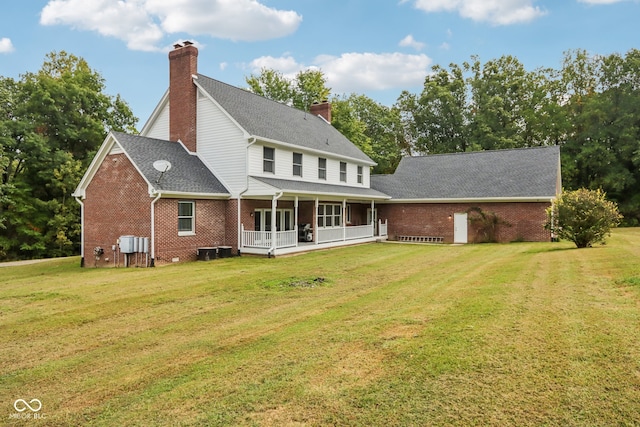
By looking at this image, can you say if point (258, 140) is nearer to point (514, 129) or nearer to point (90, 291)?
point (90, 291)

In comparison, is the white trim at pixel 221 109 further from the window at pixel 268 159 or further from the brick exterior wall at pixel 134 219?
the brick exterior wall at pixel 134 219

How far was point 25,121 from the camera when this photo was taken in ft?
92.6

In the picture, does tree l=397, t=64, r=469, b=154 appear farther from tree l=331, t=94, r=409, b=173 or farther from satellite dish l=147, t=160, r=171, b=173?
satellite dish l=147, t=160, r=171, b=173

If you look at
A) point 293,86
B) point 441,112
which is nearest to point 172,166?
point 293,86

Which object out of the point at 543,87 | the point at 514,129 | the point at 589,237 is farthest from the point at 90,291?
the point at 543,87

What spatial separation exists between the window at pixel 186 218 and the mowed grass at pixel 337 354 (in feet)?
22.2

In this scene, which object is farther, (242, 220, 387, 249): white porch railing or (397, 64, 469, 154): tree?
(397, 64, 469, 154): tree

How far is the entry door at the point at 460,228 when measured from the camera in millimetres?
24906

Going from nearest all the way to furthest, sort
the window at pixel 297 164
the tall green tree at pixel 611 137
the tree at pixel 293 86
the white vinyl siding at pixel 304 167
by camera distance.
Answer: the white vinyl siding at pixel 304 167 < the window at pixel 297 164 < the tall green tree at pixel 611 137 < the tree at pixel 293 86

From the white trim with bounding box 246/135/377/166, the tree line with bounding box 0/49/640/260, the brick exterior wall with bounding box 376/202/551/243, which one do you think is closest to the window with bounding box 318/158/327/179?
the white trim with bounding box 246/135/377/166

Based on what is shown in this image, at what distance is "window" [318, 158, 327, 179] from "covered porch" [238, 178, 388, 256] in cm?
88

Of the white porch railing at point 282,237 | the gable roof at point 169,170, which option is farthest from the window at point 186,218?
the white porch railing at point 282,237

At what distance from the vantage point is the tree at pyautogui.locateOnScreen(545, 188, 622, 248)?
15547mm

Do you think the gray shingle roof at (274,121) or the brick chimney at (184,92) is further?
the brick chimney at (184,92)
